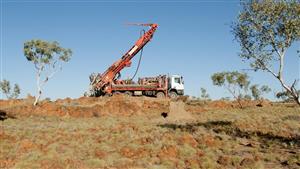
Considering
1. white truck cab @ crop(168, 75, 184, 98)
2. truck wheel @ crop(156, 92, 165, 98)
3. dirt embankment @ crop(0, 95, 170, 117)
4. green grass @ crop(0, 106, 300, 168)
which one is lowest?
green grass @ crop(0, 106, 300, 168)

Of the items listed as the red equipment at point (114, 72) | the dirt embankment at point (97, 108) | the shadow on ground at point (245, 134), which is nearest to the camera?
the shadow on ground at point (245, 134)

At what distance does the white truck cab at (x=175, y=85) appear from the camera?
53.4 metres

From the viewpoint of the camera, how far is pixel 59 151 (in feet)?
67.9

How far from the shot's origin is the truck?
173 ft

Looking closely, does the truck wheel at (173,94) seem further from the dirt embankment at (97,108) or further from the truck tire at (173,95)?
the dirt embankment at (97,108)

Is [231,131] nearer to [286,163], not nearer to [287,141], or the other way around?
[287,141]

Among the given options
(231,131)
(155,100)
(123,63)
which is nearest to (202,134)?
(231,131)

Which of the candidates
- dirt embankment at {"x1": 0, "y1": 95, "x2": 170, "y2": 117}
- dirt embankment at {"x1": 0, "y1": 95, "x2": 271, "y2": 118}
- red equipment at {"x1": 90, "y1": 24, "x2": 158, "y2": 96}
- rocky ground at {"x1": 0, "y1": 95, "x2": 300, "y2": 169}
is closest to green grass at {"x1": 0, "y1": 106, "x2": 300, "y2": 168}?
rocky ground at {"x1": 0, "y1": 95, "x2": 300, "y2": 169}

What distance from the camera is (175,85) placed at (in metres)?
53.6

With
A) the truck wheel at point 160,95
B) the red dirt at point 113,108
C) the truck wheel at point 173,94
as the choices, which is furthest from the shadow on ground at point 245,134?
the truck wheel at point 173,94

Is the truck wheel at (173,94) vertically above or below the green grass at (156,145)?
above

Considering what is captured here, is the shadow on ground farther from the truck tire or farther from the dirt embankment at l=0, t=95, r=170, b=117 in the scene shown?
the truck tire

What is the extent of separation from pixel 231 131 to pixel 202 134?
2.61 meters

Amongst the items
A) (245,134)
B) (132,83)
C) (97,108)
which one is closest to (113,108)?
(97,108)
